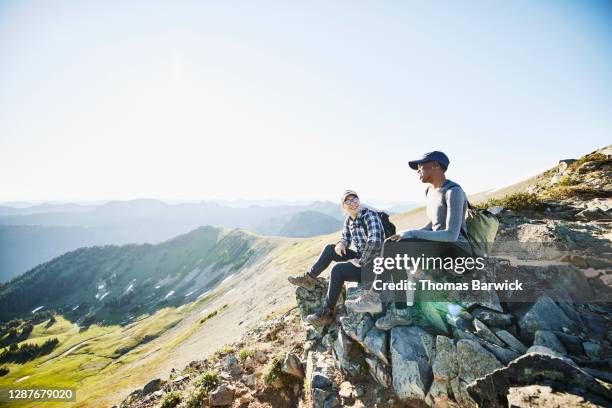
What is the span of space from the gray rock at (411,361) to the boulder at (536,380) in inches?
43.6

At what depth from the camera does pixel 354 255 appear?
8.85 metres

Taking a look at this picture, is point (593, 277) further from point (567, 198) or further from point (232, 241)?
point (232, 241)

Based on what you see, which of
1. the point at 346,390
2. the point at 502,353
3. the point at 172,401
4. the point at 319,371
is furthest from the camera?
the point at 172,401

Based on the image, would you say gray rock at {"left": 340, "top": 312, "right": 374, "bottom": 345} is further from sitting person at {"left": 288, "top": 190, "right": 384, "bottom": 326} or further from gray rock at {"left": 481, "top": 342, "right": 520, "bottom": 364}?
gray rock at {"left": 481, "top": 342, "right": 520, "bottom": 364}

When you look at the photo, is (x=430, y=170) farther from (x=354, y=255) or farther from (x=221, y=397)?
(x=221, y=397)

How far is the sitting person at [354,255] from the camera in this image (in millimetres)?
7820

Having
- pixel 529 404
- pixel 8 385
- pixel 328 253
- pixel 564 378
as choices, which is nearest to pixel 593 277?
pixel 564 378

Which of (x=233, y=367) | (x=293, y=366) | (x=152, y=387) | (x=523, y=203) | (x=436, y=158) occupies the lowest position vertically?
(x=152, y=387)

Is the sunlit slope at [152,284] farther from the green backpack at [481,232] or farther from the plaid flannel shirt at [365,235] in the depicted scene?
the green backpack at [481,232]

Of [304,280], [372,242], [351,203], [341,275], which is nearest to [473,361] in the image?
[372,242]

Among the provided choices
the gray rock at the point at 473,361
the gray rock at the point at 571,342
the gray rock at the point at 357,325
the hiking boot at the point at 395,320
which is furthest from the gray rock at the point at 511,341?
the gray rock at the point at 357,325

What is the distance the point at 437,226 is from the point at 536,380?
3.18 m

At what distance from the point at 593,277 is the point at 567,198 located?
8.04m

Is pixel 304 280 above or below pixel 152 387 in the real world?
above
